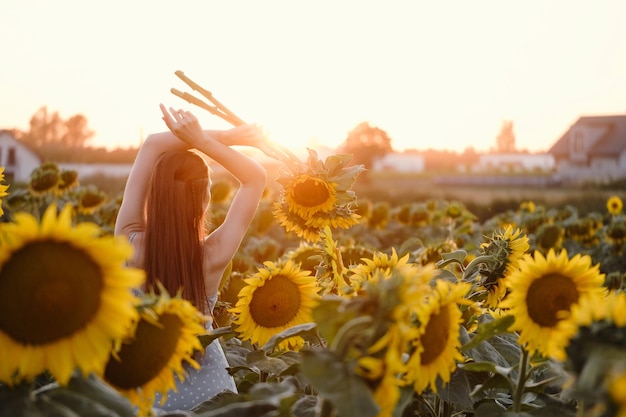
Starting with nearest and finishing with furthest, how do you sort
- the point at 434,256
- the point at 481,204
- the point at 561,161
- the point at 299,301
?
the point at 299,301 → the point at 434,256 → the point at 481,204 → the point at 561,161

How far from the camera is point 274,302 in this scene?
2.28 m

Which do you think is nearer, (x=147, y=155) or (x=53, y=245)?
(x=53, y=245)

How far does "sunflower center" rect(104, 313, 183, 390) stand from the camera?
4.61ft

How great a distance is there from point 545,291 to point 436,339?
13.4 inches

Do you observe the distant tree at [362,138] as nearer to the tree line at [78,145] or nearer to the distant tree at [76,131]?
the tree line at [78,145]

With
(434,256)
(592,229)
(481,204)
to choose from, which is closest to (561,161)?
(481,204)

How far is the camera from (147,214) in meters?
2.79

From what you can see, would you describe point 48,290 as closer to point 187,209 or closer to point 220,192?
point 187,209

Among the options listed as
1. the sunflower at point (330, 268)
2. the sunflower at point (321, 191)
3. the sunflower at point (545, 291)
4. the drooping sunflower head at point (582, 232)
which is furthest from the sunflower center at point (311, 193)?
the drooping sunflower head at point (582, 232)

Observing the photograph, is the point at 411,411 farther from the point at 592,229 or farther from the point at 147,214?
the point at 592,229

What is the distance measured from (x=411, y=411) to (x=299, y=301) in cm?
46

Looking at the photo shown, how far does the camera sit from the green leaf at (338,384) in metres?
1.24

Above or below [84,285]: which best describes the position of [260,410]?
below

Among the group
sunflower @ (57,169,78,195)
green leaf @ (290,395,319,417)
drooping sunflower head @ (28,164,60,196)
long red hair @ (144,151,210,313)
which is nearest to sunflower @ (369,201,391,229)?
sunflower @ (57,169,78,195)
